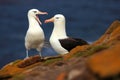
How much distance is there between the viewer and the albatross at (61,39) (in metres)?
20.7

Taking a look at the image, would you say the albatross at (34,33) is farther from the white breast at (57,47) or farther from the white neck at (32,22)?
the white breast at (57,47)

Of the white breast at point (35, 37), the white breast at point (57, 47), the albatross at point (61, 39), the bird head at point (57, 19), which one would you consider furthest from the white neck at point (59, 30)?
the white breast at point (35, 37)

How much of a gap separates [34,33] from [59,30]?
1.49 meters

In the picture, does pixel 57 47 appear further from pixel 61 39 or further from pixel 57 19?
pixel 57 19

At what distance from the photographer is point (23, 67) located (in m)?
18.0

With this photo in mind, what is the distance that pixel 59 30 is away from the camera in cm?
2147

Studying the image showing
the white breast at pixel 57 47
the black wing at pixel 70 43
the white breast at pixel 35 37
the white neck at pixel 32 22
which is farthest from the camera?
the white neck at pixel 32 22

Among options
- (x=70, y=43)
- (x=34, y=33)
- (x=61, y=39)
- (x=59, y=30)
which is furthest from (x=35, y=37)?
(x=70, y=43)

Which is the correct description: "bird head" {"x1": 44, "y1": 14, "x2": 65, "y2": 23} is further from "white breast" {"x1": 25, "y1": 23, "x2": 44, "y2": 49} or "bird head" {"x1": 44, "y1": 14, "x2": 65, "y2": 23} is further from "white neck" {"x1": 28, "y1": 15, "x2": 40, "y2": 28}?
"white neck" {"x1": 28, "y1": 15, "x2": 40, "y2": 28}

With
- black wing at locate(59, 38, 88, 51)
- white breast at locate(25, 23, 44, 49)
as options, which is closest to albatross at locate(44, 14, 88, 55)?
black wing at locate(59, 38, 88, 51)

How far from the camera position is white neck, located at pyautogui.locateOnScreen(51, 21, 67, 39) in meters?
21.3

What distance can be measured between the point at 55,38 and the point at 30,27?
2533 mm

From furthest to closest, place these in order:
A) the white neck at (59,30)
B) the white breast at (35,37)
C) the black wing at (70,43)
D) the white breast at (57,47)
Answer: the white breast at (35,37)
the white neck at (59,30)
the white breast at (57,47)
the black wing at (70,43)

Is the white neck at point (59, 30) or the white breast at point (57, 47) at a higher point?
the white neck at point (59, 30)
